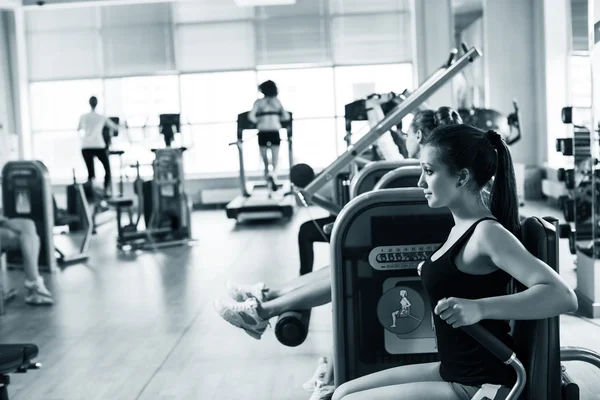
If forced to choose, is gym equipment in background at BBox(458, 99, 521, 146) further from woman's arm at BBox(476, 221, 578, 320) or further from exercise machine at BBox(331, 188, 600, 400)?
woman's arm at BBox(476, 221, 578, 320)

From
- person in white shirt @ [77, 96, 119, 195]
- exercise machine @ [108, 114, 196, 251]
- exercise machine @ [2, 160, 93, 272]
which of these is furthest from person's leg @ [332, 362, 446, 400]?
person in white shirt @ [77, 96, 119, 195]

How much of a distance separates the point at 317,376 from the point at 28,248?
8.72 ft

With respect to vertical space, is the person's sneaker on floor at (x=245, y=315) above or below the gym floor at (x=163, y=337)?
above

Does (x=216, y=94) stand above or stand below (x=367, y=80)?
below

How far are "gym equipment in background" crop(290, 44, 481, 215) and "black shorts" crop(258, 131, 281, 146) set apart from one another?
6.58 m

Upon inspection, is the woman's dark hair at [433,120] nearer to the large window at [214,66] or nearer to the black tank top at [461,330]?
the black tank top at [461,330]

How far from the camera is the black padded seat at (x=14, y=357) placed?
7.63ft

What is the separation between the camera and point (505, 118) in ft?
31.4

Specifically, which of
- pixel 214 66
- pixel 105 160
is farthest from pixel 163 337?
pixel 214 66

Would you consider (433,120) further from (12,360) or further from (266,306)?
(12,360)

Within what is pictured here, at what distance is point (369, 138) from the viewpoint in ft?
11.9

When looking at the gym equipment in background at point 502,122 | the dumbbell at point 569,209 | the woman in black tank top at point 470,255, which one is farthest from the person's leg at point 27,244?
the gym equipment in background at point 502,122

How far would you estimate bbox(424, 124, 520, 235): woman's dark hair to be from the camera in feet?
5.78

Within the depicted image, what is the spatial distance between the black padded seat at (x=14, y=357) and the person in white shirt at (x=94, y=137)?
7927 mm
